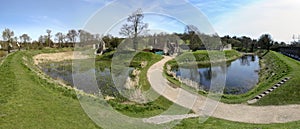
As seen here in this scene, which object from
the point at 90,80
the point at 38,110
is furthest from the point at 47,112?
the point at 90,80

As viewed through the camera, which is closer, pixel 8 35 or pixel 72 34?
pixel 8 35

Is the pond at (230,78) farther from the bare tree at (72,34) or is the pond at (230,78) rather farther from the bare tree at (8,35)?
the bare tree at (72,34)

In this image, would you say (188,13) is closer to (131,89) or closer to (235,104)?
(235,104)

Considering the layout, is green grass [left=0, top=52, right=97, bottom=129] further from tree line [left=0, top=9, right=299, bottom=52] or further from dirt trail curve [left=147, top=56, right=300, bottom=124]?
tree line [left=0, top=9, right=299, bottom=52]

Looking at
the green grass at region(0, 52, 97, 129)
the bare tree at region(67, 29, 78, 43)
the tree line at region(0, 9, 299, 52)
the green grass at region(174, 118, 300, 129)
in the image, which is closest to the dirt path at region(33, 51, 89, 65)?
the tree line at region(0, 9, 299, 52)

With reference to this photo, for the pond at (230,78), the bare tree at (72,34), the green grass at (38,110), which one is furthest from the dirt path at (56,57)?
the green grass at (38,110)

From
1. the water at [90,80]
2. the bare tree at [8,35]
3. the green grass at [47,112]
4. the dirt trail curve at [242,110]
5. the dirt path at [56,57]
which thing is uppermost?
the bare tree at [8,35]

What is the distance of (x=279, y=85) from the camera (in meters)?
18.1

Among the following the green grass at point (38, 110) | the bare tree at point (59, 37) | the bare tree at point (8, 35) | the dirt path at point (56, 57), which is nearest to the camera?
the green grass at point (38, 110)

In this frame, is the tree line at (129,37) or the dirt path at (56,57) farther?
the dirt path at (56,57)

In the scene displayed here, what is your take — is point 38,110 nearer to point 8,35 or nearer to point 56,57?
point 56,57

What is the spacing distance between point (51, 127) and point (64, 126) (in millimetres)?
447

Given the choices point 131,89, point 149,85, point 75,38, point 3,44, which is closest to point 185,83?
point 149,85

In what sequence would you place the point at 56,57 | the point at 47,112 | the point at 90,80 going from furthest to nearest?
the point at 56,57, the point at 90,80, the point at 47,112
